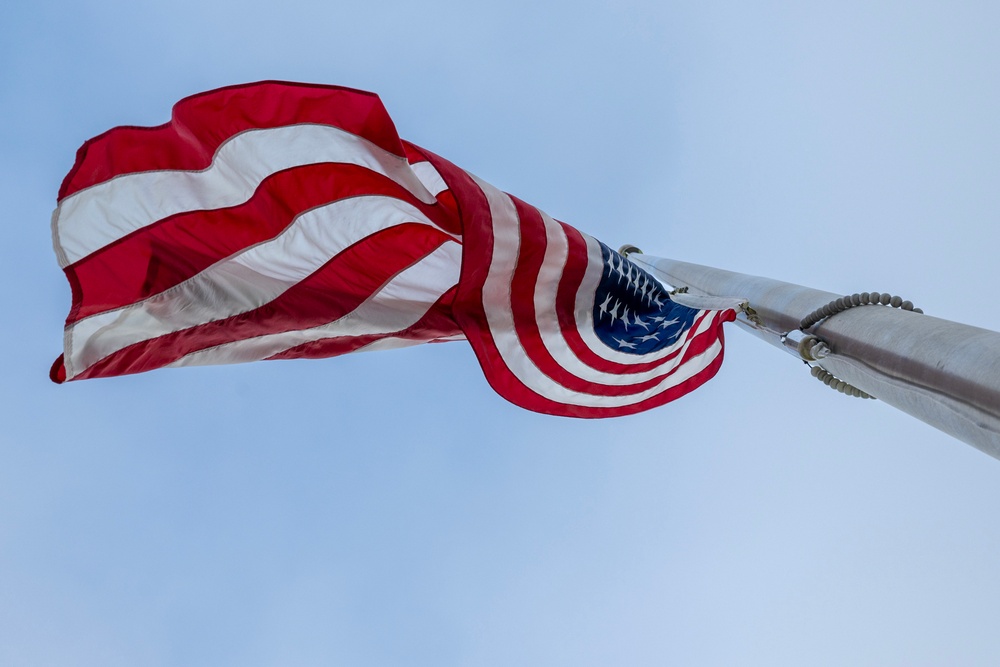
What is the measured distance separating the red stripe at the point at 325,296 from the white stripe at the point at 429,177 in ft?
1.59

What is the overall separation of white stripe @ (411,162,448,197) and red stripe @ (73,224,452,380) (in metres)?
0.49

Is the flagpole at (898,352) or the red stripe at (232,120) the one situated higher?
the red stripe at (232,120)

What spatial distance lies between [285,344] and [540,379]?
291cm

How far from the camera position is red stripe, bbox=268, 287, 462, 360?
29.7 feet

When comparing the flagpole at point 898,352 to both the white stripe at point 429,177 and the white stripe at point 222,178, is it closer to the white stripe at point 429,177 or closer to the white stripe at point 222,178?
the white stripe at point 429,177

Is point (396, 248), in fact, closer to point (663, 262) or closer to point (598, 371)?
point (598, 371)

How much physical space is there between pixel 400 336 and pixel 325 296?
975 mm

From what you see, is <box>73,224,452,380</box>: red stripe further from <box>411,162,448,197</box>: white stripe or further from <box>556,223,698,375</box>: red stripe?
<box>556,223,698,375</box>: red stripe

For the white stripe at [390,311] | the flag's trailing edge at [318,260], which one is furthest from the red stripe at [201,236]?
the white stripe at [390,311]

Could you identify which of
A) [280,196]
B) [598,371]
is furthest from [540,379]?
[280,196]

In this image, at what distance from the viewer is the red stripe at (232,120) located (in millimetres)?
7945

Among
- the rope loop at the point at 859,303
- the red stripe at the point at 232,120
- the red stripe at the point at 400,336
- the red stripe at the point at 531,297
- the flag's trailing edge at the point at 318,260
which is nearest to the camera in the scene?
the rope loop at the point at 859,303

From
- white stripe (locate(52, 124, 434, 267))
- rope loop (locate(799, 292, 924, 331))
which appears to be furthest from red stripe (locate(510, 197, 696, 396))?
rope loop (locate(799, 292, 924, 331))

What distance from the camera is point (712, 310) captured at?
8.73 meters
